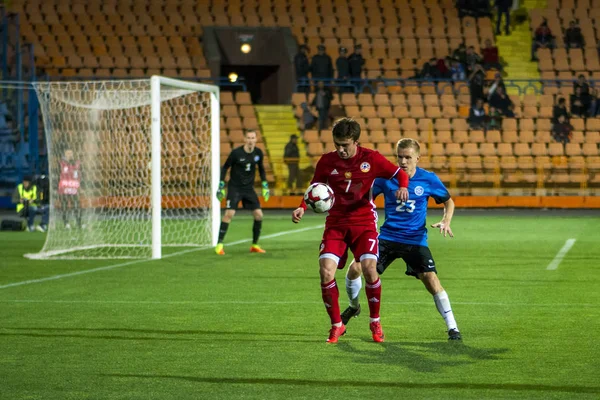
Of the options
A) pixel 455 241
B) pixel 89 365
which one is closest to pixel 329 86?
pixel 455 241

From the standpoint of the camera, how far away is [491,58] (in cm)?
3575

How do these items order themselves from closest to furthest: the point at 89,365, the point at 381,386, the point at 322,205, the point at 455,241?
1. the point at 381,386
2. the point at 89,365
3. the point at 322,205
4. the point at 455,241

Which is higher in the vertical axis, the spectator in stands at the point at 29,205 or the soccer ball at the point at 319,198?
the soccer ball at the point at 319,198

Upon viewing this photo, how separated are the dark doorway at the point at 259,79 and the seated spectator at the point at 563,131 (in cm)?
965

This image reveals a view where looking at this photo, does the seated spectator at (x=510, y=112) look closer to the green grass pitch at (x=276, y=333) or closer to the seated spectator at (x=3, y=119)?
the seated spectator at (x=3, y=119)

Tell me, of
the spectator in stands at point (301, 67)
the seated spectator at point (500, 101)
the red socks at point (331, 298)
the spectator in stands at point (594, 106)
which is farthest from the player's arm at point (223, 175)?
the spectator in stands at point (594, 106)

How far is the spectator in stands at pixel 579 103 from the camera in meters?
33.4

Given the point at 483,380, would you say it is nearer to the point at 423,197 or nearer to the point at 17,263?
the point at 423,197

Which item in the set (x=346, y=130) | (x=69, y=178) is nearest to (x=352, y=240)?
(x=346, y=130)

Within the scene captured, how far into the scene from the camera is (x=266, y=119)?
3450cm

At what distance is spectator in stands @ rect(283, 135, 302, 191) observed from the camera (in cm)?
3153

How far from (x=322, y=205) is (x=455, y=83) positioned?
27.9m

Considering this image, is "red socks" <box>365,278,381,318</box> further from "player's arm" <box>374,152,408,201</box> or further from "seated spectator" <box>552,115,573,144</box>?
"seated spectator" <box>552,115,573,144</box>

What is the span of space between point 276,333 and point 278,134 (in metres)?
25.2
